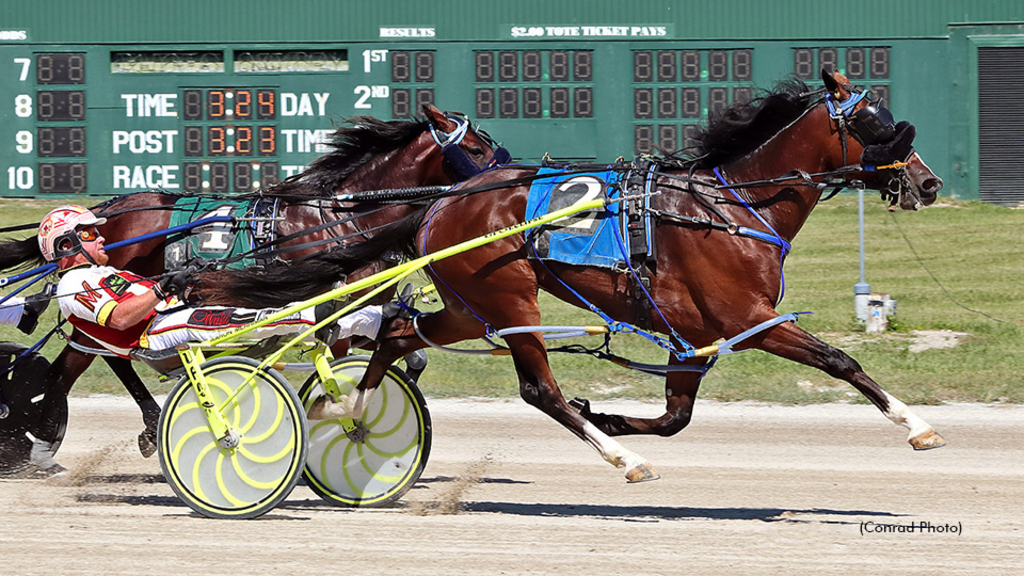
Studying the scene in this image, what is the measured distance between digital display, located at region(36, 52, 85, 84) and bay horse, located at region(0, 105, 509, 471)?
1037 cm

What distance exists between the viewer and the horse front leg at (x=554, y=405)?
207 inches

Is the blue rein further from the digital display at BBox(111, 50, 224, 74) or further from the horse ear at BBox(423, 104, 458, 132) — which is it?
the digital display at BBox(111, 50, 224, 74)

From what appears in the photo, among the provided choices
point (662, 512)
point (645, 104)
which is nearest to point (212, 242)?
point (662, 512)

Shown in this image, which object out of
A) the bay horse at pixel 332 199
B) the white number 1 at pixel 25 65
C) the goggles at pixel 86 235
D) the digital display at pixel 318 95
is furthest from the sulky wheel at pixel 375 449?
the white number 1 at pixel 25 65

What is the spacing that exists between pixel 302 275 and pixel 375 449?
0.92m

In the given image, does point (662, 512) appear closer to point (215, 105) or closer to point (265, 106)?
point (265, 106)

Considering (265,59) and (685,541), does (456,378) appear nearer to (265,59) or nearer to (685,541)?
(685,541)

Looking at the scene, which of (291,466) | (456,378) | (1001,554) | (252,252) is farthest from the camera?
(456,378)

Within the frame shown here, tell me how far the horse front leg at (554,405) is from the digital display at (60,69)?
1299 cm

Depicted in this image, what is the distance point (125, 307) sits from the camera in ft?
17.7

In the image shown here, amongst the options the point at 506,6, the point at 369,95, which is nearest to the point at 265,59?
the point at 369,95

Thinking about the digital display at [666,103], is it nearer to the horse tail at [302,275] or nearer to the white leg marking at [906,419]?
the horse tail at [302,275]

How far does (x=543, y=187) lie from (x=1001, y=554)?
8.17ft

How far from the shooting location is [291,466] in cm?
518
